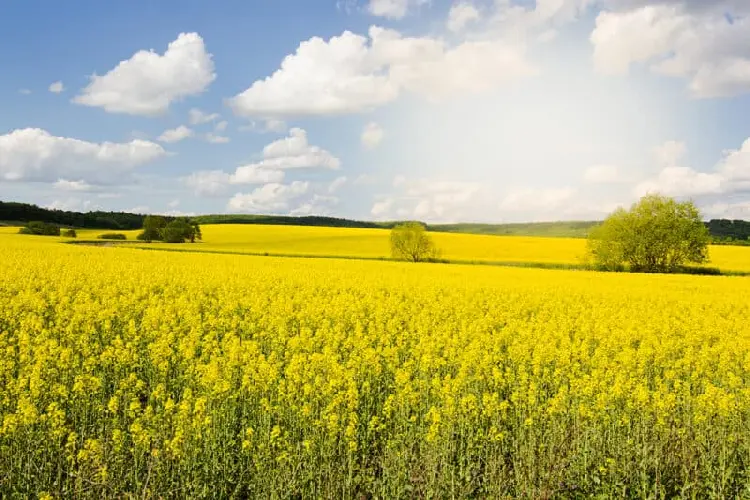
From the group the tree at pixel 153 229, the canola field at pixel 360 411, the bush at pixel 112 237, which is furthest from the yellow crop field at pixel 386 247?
the canola field at pixel 360 411

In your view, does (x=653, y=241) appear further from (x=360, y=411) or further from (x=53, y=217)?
(x=53, y=217)

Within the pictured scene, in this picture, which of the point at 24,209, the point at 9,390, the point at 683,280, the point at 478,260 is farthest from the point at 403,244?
the point at 24,209

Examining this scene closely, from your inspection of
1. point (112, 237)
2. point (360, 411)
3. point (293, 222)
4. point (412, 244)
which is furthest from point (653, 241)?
point (293, 222)

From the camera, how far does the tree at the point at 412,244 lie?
5794cm

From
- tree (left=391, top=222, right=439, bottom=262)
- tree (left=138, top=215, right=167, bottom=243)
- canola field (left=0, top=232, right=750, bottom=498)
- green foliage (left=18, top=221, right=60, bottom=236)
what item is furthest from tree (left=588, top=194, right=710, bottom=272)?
green foliage (left=18, top=221, right=60, bottom=236)

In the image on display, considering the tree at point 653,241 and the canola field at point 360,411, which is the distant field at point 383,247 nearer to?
the tree at point 653,241

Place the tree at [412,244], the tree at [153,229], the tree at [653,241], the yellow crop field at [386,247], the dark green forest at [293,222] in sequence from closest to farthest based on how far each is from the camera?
the tree at [653,241], the tree at [412,244], the yellow crop field at [386,247], the tree at [153,229], the dark green forest at [293,222]

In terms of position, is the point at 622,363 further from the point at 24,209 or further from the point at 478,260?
the point at 24,209

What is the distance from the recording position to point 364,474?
705cm

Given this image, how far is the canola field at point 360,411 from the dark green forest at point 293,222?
73162 millimetres

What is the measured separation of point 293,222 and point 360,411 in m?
140

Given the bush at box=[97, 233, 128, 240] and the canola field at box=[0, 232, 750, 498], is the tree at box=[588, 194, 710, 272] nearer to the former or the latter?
the canola field at box=[0, 232, 750, 498]

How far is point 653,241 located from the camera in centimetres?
5016

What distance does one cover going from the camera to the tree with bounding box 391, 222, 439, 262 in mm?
57938
